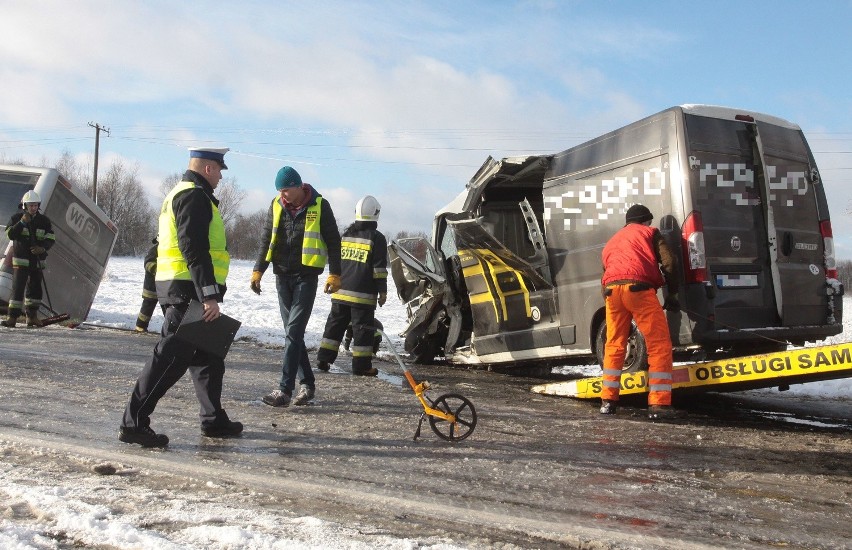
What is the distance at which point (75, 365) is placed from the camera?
7.12m

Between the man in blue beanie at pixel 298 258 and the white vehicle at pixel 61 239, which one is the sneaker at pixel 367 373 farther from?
the white vehicle at pixel 61 239

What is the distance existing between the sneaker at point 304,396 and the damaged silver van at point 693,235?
8.02 ft

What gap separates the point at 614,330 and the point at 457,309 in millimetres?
3385

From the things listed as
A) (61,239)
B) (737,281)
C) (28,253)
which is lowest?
(737,281)

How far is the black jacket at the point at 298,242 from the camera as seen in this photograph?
18.6ft

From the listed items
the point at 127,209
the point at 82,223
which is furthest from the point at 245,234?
the point at 82,223

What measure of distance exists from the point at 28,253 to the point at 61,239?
1373mm

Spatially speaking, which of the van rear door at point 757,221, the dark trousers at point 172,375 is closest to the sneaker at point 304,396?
the dark trousers at point 172,375

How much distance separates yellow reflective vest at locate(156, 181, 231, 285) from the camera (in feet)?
14.0

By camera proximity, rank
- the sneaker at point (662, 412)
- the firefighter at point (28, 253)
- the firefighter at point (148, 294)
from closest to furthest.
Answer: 1. the sneaker at point (662, 412)
2. the firefighter at point (28, 253)
3. the firefighter at point (148, 294)

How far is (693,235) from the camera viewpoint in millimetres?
5402

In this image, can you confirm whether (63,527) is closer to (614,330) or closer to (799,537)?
(799,537)

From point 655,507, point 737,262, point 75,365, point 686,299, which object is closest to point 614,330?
point 686,299

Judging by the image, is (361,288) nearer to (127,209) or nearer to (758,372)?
(758,372)
